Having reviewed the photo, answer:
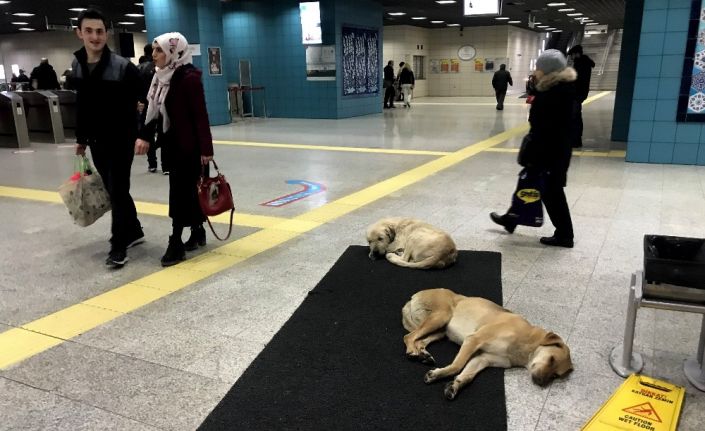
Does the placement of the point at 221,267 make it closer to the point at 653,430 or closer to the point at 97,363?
the point at 97,363

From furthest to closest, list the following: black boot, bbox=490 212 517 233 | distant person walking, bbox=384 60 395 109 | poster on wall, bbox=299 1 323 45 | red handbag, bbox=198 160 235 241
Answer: distant person walking, bbox=384 60 395 109 → poster on wall, bbox=299 1 323 45 → black boot, bbox=490 212 517 233 → red handbag, bbox=198 160 235 241

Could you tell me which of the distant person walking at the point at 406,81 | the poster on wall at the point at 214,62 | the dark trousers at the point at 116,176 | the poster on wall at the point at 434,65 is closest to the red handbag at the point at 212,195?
the dark trousers at the point at 116,176

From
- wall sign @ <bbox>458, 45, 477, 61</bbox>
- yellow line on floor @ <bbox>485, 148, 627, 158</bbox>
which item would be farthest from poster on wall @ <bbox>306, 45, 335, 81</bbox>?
wall sign @ <bbox>458, 45, 477, 61</bbox>

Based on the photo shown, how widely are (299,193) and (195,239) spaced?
2.00m

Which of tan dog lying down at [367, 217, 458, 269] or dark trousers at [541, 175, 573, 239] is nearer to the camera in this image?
tan dog lying down at [367, 217, 458, 269]

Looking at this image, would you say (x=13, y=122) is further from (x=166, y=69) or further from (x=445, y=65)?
(x=445, y=65)

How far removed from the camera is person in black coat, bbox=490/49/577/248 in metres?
3.90

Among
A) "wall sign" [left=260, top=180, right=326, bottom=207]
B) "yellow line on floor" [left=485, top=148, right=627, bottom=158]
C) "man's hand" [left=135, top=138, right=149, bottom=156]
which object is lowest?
"wall sign" [left=260, top=180, right=326, bottom=207]

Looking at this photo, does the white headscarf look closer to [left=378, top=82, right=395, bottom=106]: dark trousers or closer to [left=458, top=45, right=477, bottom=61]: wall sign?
[left=378, top=82, right=395, bottom=106]: dark trousers

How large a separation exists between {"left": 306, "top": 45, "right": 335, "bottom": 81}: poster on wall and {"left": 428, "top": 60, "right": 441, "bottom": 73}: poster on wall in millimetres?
14808

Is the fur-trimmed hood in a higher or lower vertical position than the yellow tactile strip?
higher

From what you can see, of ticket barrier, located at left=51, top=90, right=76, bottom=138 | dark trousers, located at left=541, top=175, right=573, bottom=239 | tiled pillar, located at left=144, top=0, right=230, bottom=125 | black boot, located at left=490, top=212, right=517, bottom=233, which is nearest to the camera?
dark trousers, located at left=541, top=175, right=573, bottom=239

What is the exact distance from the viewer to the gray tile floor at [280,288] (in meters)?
2.30

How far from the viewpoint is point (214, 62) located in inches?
540
